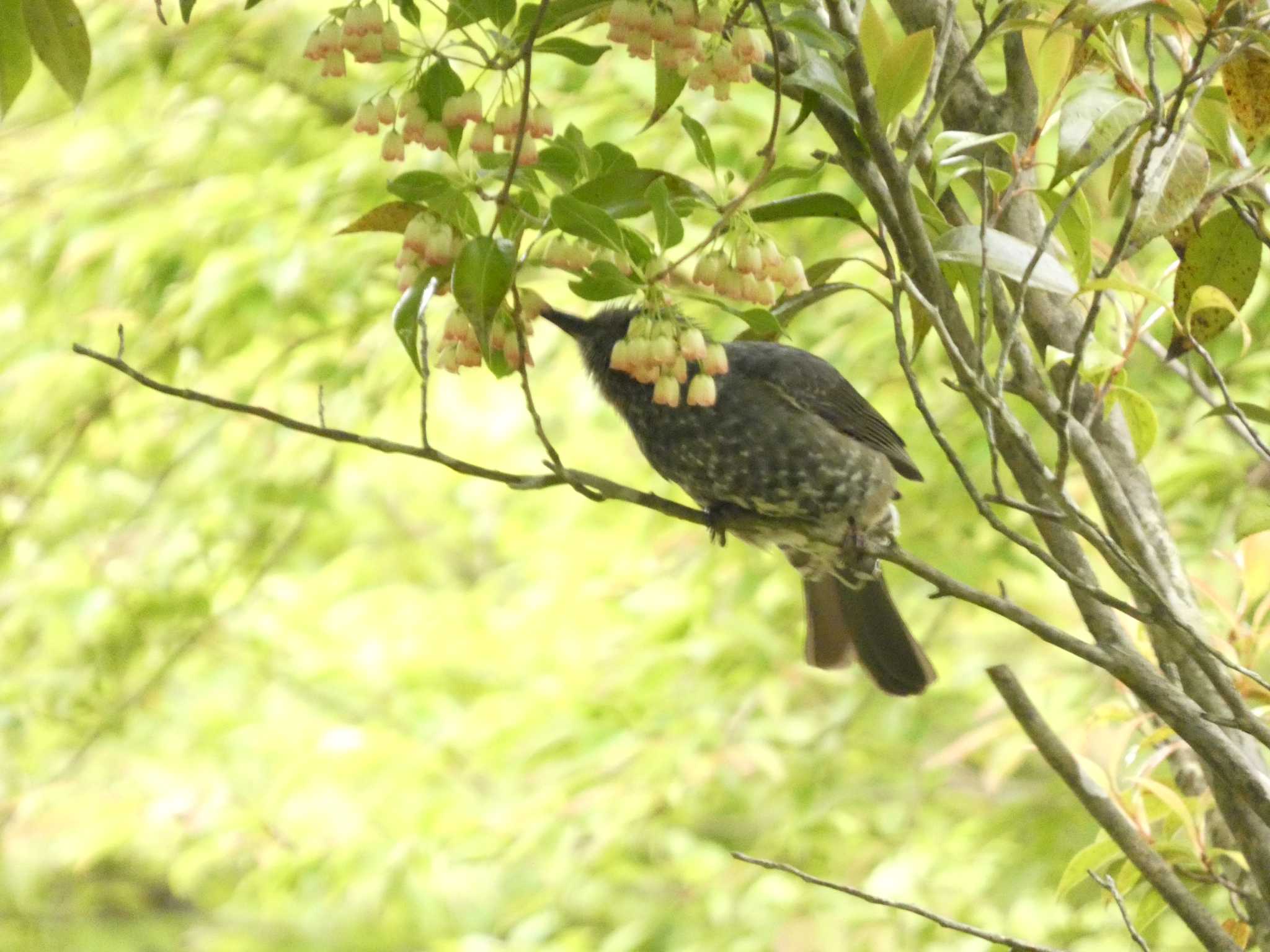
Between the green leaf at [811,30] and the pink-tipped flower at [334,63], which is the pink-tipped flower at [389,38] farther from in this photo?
the green leaf at [811,30]

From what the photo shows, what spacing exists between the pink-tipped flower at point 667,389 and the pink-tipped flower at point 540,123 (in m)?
0.25

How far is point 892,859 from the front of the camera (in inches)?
118

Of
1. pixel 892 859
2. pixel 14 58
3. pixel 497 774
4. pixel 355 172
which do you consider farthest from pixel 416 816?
pixel 14 58

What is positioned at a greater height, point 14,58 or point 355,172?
point 14,58

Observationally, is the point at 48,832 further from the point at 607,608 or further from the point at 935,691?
the point at 935,691

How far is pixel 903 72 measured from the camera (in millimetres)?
1156

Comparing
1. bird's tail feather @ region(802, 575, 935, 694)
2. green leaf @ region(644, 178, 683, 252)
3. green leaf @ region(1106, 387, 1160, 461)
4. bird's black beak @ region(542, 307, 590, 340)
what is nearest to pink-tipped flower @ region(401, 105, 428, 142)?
green leaf @ region(644, 178, 683, 252)

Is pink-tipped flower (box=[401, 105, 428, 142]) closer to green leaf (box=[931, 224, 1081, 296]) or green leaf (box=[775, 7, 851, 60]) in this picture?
green leaf (box=[775, 7, 851, 60])

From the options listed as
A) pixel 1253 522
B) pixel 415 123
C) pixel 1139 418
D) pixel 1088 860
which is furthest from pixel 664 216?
pixel 1088 860

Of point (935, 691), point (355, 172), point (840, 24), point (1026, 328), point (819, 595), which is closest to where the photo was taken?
point (840, 24)

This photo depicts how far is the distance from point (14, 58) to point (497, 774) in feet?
8.41

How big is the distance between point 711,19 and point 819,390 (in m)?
1.21

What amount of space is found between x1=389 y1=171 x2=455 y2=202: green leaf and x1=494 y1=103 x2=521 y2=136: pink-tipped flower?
16 cm

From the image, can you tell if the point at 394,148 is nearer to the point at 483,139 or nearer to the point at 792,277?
the point at 483,139
